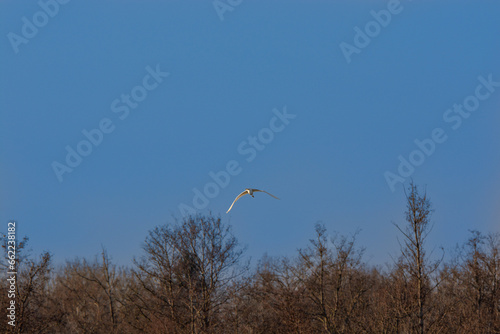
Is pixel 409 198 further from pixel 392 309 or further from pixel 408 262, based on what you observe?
pixel 392 309

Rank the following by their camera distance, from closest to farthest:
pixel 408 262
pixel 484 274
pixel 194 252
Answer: pixel 408 262 → pixel 484 274 → pixel 194 252

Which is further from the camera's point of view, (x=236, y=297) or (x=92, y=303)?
(x=92, y=303)

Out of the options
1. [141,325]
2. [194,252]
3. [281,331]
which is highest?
[194,252]

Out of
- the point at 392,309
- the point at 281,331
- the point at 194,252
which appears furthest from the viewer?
the point at 194,252

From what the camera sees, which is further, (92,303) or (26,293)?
(92,303)

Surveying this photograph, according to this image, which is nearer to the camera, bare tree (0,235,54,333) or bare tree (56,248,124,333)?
bare tree (0,235,54,333)

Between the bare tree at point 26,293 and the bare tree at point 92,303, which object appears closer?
the bare tree at point 26,293

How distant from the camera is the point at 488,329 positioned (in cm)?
3794

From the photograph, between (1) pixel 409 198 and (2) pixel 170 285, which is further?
(2) pixel 170 285

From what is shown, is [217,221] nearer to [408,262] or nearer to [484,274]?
[484,274]

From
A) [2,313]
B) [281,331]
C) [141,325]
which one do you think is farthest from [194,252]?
[2,313]

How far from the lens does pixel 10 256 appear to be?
38.3 m

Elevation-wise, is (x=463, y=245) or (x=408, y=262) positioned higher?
(x=463, y=245)

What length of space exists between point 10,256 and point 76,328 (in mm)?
22917
